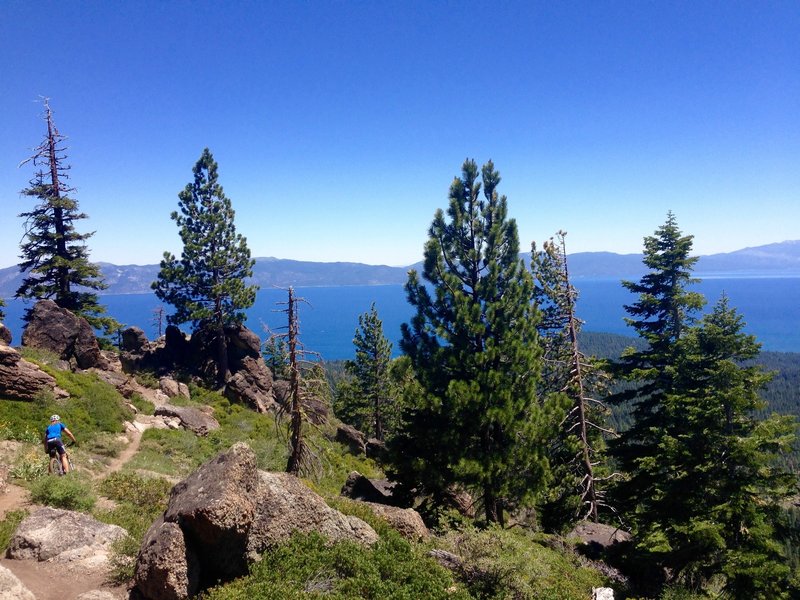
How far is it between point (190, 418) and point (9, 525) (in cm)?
1425

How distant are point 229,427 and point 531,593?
20.5 meters

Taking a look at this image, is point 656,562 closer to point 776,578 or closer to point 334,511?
point 776,578

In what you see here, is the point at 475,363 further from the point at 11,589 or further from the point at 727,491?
the point at 11,589

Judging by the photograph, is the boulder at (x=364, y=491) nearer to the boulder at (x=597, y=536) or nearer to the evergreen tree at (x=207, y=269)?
the boulder at (x=597, y=536)

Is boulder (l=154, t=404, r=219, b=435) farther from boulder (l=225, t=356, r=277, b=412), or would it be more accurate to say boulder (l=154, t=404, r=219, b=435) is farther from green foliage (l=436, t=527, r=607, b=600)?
green foliage (l=436, t=527, r=607, b=600)

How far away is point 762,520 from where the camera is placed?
10.6 meters

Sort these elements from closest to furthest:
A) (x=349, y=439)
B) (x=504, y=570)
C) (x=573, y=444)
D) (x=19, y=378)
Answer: (x=504, y=570)
(x=19, y=378)
(x=573, y=444)
(x=349, y=439)

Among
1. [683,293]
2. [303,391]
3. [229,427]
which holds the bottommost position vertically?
[229,427]

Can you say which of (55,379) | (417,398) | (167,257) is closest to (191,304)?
(167,257)

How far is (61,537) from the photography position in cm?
813

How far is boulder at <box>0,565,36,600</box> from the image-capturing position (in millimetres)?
6075

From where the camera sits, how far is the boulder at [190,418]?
21.7 meters

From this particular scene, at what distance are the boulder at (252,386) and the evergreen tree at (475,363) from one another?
18.5m

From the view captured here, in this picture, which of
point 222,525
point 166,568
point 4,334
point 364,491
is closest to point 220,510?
point 222,525
